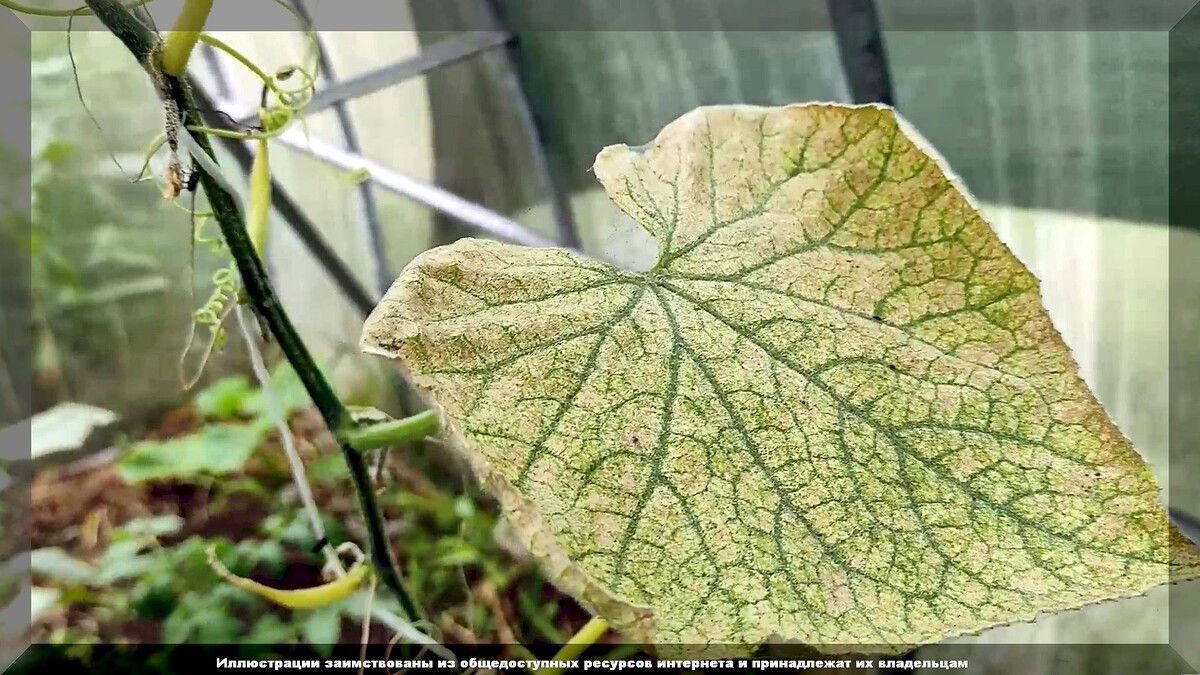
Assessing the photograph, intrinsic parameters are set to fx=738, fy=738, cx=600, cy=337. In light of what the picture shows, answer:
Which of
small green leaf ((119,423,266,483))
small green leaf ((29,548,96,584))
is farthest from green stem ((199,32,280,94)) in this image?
small green leaf ((29,548,96,584))

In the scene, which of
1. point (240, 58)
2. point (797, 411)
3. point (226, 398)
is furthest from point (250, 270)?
point (226, 398)

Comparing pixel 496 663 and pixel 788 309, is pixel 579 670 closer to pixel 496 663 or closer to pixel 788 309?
pixel 496 663

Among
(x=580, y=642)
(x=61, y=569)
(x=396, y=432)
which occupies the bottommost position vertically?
(x=61, y=569)

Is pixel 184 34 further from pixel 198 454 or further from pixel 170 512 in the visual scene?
pixel 170 512

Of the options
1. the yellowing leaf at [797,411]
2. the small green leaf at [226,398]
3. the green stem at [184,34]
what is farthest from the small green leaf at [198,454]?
the yellowing leaf at [797,411]

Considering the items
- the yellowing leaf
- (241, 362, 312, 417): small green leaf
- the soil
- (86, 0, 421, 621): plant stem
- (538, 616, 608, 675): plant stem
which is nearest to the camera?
the yellowing leaf

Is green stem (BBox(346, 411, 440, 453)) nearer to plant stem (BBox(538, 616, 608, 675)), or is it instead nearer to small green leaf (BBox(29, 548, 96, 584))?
plant stem (BBox(538, 616, 608, 675))
